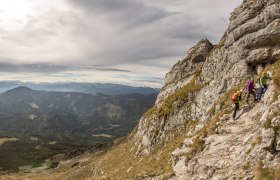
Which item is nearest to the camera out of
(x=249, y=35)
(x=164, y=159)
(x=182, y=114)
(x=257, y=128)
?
(x=257, y=128)

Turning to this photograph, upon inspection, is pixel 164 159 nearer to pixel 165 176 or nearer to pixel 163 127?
pixel 165 176

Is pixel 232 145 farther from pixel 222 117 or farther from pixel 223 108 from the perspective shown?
pixel 223 108

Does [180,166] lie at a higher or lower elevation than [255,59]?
→ lower

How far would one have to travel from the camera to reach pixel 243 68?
190 ft

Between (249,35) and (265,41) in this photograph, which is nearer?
(265,41)

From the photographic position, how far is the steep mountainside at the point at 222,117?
27109 mm

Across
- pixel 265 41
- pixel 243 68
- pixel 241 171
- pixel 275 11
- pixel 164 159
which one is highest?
pixel 275 11

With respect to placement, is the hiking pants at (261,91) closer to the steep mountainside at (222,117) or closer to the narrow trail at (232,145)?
the steep mountainside at (222,117)

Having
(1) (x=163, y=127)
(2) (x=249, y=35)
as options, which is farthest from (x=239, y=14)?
(1) (x=163, y=127)

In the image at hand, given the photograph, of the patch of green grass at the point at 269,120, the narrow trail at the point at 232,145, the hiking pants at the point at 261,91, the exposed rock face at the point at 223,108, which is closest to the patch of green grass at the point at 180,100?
the exposed rock face at the point at 223,108

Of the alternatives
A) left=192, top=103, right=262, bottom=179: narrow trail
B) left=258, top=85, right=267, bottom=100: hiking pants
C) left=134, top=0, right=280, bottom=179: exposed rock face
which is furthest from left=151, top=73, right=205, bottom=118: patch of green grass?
left=192, top=103, right=262, bottom=179: narrow trail

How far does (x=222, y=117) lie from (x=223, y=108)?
32.9 feet

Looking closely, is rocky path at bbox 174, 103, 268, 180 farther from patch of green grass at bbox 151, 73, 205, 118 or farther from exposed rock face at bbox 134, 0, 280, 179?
patch of green grass at bbox 151, 73, 205, 118

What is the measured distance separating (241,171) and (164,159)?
21714 millimetres
